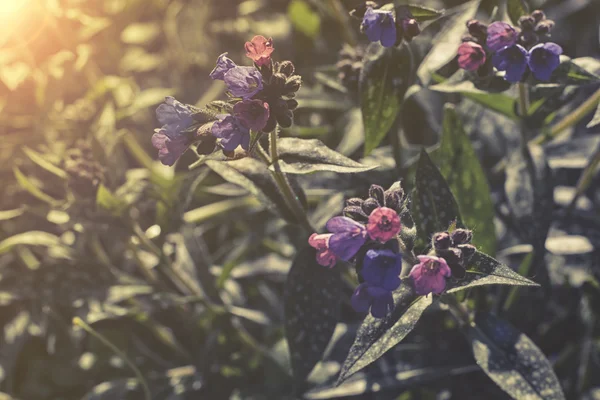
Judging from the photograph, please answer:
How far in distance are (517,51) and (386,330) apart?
1062 millimetres

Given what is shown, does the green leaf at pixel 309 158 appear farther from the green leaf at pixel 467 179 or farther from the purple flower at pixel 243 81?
the green leaf at pixel 467 179

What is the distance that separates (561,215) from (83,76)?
9.88 ft

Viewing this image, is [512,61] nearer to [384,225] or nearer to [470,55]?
[470,55]

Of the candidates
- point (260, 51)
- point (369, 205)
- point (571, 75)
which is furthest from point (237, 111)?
point (571, 75)

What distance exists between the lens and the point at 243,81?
1866mm

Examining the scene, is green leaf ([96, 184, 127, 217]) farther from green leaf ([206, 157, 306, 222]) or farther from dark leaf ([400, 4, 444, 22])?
dark leaf ([400, 4, 444, 22])

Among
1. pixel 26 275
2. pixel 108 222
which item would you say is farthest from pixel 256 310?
pixel 26 275

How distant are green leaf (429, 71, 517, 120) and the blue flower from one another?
1065 millimetres

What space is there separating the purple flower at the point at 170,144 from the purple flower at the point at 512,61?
1.09 meters

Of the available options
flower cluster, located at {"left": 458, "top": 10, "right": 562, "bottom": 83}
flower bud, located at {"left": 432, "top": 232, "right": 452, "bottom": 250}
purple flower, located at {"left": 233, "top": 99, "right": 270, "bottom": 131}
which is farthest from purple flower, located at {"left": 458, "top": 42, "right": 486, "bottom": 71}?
purple flower, located at {"left": 233, "top": 99, "right": 270, "bottom": 131}

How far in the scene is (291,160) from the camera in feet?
7.19

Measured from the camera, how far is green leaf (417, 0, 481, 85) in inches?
106

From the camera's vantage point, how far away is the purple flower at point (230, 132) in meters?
1.85

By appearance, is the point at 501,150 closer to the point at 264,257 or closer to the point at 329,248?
the point at 264,257
